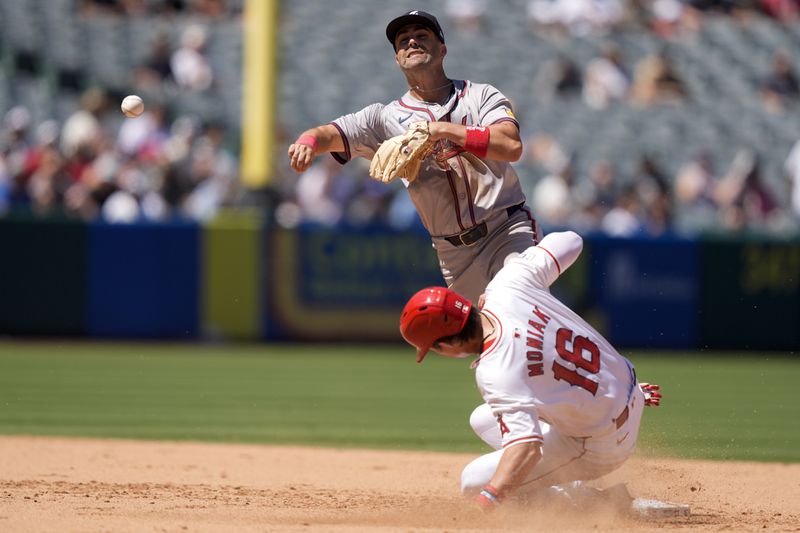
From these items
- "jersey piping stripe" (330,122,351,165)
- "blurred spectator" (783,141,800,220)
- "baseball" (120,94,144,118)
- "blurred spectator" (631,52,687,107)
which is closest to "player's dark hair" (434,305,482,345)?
"jersey piping stripe" (330,122,351,165)

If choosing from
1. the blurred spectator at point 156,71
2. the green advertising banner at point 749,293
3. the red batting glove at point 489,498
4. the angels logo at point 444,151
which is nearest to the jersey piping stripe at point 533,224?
the angels logo at point 444,151

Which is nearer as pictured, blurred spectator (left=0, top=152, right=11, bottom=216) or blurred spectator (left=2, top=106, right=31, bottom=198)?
blurred spectator (left=0, top=152, right=11, bottom=216)

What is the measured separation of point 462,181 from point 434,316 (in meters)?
1.50

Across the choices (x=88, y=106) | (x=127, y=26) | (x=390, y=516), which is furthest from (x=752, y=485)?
(x=127, y=26)

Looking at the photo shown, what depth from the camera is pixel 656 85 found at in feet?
62.1

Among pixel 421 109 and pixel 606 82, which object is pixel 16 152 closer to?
pixel 606 82

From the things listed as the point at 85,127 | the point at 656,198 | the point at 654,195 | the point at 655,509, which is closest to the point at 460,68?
the point at 654,195

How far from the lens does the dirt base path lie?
515cm

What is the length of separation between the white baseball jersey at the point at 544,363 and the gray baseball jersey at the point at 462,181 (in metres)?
0.90

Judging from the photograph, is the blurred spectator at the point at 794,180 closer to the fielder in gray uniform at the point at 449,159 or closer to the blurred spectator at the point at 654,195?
the blurred spectator at the point at 654,195

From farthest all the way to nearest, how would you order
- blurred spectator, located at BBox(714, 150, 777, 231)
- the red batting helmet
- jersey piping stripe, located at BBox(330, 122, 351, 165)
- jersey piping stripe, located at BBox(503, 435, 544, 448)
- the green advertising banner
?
blurred spectator, located at BBox(714, 150, 777, 231) → the green advertising banner → jersey piping stripe, located at BBox(330, 122, 351, 165) → the red batting helmet → jersey piping stripe, located at BBox(503, 435, 544, 448)

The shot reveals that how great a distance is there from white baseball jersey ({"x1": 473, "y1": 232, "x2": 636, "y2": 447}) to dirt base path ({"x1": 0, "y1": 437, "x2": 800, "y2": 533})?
1.63 ft

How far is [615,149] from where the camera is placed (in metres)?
18.2

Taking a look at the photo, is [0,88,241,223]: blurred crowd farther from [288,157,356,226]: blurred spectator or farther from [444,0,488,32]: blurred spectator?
[444,0,488,32]: blurred spectator
